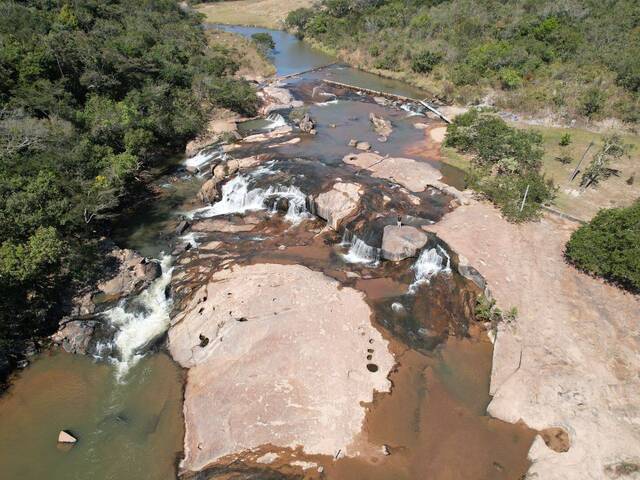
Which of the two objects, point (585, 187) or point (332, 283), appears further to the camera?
point (585, 187)

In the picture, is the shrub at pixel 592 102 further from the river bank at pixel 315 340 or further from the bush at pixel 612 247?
the bush at pixel 612 247

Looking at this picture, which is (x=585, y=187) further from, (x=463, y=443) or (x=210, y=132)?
(x=210, y=132)

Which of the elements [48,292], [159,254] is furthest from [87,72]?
[48,292]

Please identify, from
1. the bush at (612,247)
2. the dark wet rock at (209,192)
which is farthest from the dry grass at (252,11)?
the bush at (612,247)

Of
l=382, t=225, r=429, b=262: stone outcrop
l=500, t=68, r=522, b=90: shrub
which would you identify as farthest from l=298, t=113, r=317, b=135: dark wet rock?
l=500, t=68, r=522, b=90: shrub

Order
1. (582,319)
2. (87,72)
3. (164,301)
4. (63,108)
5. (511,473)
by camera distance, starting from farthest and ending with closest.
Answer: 1. (87,72)
2. (63,108)
3. (164,301)
4. (582,319)
5. (511,473)
